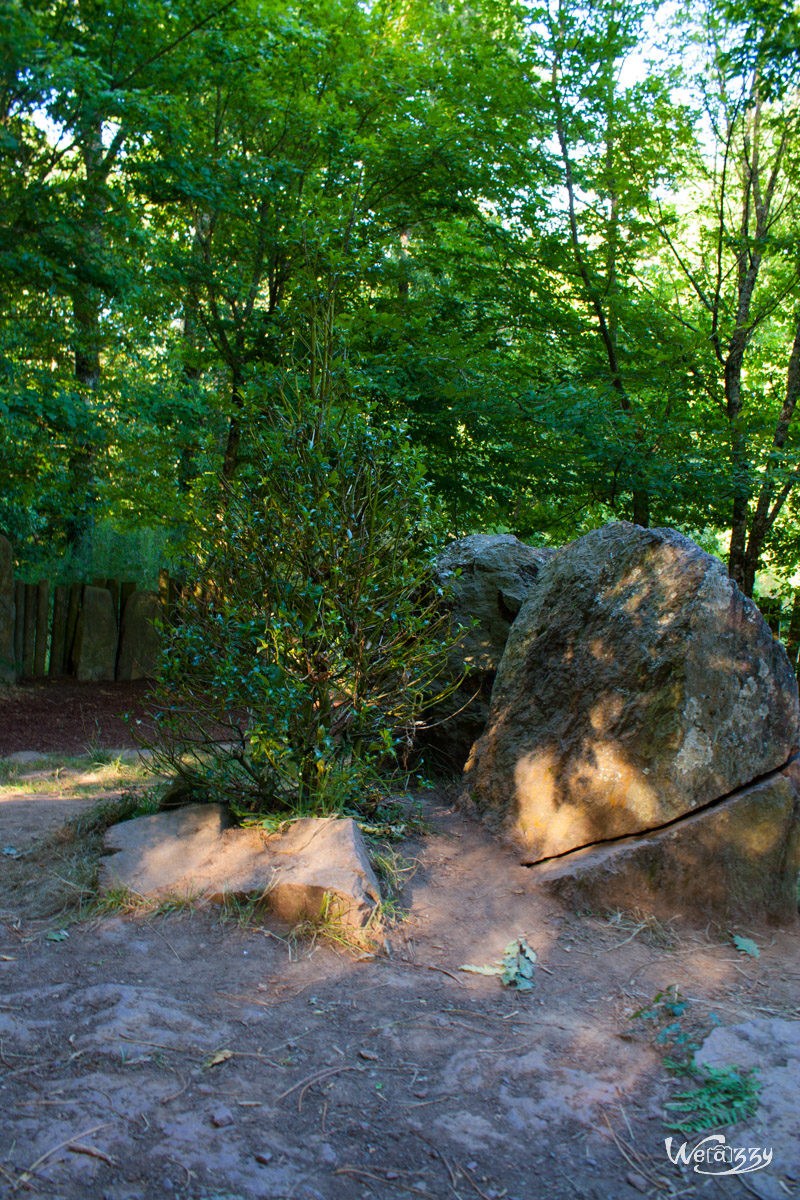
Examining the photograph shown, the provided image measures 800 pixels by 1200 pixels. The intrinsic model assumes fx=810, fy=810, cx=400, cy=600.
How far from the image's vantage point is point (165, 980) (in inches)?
112

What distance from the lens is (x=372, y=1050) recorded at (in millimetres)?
2500

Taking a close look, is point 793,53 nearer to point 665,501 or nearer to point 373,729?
point 665,501

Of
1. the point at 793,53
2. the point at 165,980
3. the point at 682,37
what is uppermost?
the point at 682,37

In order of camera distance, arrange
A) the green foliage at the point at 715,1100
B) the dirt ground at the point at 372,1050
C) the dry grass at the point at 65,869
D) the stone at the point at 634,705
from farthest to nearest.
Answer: the stone at the point at 634,705
the dry grass at the point at 65,869
the green foliage at the point at 715,1100
the dirt ground at the point at 372,1050

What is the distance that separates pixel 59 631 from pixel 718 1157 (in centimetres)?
913

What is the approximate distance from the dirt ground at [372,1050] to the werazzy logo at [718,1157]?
22mm

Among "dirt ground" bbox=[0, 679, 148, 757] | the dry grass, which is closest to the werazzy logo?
the dry grass

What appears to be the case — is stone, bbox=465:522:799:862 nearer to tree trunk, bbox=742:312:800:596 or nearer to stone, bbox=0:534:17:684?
tree trunk, bbox=742:312:800:596

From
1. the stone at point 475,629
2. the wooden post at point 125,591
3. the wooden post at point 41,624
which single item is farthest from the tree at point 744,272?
the wooden post at point 41,624

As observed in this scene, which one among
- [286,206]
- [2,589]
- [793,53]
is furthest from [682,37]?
[2,589]

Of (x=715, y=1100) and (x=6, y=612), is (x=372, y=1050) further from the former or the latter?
(x=6, y=612)

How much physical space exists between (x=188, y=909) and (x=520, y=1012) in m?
1.42

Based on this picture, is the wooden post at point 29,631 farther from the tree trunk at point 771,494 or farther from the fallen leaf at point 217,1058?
the tree trunk at point 771,494

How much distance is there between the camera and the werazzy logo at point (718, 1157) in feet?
6.59
